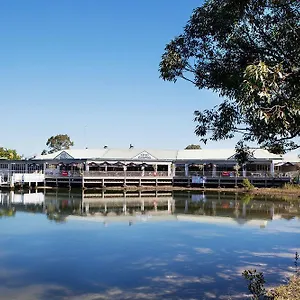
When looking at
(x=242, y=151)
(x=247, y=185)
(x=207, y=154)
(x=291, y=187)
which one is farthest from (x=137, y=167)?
(x=242, y=151)

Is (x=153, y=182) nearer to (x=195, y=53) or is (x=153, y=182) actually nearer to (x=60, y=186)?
(x=60, y=186)

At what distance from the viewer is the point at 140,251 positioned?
1367 cm

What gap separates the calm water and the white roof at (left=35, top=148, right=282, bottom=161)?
67.6 ft

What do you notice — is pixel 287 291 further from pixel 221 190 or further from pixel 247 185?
pixel 221 190

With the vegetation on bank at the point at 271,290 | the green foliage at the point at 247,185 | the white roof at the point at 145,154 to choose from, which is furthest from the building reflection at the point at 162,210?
the white roof at the point at 145,154

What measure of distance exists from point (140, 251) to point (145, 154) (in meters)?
33.4

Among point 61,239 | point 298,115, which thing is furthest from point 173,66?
point 61,239

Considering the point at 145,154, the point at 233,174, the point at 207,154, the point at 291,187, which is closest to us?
the point at 291,187

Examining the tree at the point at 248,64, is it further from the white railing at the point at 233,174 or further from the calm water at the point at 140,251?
the white railing at the point at 233,174

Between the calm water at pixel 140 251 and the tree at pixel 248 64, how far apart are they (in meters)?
3.71

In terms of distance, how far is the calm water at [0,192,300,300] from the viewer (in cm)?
963

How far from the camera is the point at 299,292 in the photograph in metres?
8.40

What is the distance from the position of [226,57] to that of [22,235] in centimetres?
1161

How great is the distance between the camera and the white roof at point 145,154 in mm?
46062
